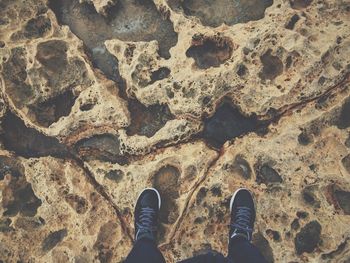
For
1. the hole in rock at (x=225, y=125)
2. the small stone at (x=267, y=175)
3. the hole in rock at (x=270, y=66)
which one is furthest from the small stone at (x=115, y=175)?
the hole in rock at (x=270, y=66)

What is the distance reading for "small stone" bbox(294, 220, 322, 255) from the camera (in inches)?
124

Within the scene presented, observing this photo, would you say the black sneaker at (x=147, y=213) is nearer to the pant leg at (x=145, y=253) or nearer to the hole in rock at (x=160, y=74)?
the pant leg at (x=145, y=253)

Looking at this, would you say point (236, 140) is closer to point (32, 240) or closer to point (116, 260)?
point (116, 260)

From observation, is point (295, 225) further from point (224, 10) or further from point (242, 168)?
point (224, 10)

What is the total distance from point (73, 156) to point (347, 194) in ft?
7.50

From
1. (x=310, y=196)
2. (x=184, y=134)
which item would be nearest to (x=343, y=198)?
(x=310, y=196)

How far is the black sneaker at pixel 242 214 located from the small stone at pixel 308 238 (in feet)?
1.21

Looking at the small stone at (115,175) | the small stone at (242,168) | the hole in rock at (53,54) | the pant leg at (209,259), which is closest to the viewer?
the pant leg at (209,259)

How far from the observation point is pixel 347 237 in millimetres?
3105

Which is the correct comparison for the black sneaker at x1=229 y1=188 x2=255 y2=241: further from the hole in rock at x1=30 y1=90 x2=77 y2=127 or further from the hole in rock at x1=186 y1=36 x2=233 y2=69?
the hole in rock at x1=30 y1=90 x2=77 y2=127

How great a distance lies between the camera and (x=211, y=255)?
292 cm

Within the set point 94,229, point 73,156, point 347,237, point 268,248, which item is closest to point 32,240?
point 94,229

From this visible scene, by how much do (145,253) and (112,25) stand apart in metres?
2.14

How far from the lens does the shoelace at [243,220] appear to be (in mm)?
3178
